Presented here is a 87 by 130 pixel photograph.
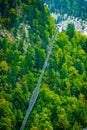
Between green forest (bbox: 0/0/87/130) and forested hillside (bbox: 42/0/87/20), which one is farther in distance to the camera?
forested hillside (bbox: 42/0/87/20)

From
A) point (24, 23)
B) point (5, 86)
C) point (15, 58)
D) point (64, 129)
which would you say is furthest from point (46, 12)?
point (64, 129)

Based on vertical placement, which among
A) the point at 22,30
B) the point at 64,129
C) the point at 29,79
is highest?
the point at 22,30

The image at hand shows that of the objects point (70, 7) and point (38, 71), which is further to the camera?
point (70, 7)

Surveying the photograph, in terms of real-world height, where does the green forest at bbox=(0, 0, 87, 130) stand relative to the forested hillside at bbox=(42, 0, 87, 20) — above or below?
below

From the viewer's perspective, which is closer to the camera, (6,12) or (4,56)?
(4,56)

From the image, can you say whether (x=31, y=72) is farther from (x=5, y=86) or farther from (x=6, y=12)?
(x=6, y=12)
